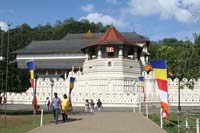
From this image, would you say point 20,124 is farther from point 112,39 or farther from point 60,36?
→ point 60,36

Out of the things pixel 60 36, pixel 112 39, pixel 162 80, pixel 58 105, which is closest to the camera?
pixel 162 80

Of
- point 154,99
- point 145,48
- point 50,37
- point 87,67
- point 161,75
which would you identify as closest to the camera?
point 161,75

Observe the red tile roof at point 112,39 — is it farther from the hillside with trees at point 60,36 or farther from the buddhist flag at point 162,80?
the buddhist flag at point 162,80

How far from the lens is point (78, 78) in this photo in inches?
2024

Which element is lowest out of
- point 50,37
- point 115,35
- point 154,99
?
point 154,99

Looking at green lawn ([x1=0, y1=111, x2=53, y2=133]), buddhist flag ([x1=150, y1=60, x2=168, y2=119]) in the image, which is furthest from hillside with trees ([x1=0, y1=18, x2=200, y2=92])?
buddhist flag ([x1=150, y1=60, x2=168, y2=119])

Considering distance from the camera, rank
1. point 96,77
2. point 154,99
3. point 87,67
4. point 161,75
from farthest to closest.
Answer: point 87,67, point 96,77, point 154,99, point 161,75

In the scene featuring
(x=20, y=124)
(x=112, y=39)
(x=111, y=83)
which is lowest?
(x=20, y=124)

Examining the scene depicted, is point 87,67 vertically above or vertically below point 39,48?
below

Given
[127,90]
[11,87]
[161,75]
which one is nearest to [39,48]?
[127,90]

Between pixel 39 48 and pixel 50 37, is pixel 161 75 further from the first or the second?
pixel 50 37

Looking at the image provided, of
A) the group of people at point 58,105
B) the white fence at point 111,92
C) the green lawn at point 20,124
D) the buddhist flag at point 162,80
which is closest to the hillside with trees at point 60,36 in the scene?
the white fence at point 111,92

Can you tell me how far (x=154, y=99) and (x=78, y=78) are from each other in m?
12.1

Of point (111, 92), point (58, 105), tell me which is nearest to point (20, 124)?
point (58, 105)
